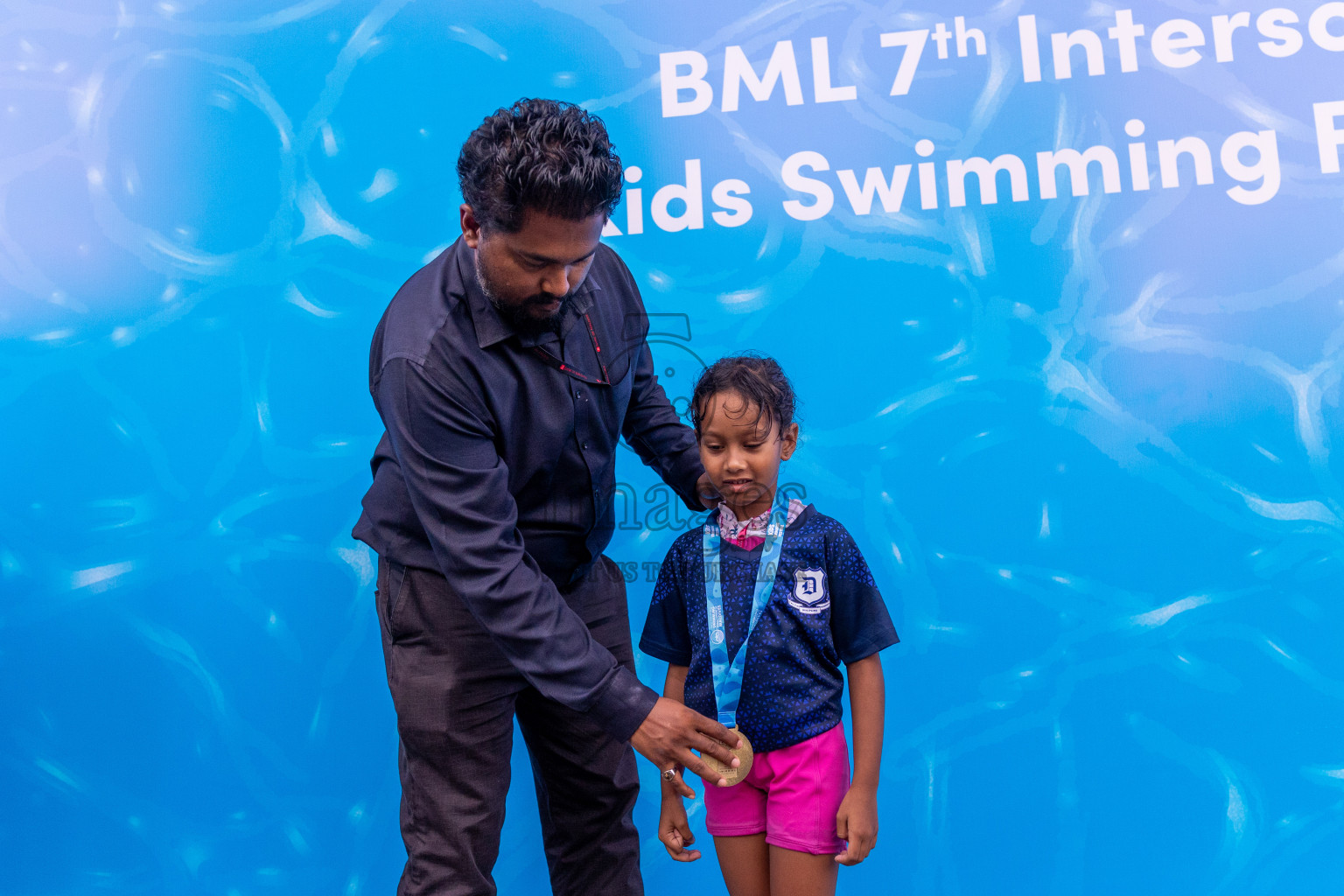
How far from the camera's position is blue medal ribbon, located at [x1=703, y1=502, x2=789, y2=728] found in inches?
58.8

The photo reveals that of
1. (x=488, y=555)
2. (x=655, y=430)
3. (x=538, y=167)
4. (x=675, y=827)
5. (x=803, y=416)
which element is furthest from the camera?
(x=803, y=416)

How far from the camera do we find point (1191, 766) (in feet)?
6.78

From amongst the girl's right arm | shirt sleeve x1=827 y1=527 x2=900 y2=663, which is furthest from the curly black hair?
the girl's right arm

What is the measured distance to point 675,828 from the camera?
5.07ft

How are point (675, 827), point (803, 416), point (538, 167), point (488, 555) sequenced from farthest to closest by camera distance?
point (803, 416) → point (675, 827) → point (488, 555) → point (538, 167)

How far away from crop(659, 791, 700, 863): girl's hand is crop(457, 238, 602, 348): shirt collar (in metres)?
0.71

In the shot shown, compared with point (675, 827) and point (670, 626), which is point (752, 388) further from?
point (675, 827)

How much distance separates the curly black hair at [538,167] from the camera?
52.2 inches

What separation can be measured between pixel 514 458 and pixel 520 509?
0.10 metres

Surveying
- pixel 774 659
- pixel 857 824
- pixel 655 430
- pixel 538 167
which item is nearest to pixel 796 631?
pixel 774 659

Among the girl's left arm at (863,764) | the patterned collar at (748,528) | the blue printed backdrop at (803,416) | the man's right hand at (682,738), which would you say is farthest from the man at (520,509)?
the blue printed backdrop at (803,416)

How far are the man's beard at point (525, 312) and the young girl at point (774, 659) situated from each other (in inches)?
10.0

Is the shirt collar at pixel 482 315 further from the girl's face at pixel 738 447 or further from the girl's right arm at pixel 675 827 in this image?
the girl's right arm at pixel 675 827

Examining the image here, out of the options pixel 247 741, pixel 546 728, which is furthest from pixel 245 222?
pixel 546 728
